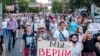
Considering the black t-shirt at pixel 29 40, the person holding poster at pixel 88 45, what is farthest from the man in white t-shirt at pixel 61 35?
the person holding poster at pixel 88 45

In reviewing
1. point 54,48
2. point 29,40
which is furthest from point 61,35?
→ point 54,48

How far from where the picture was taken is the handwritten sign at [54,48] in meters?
10.2

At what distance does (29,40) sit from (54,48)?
1.67 m

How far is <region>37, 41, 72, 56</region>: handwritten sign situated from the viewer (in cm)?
1024

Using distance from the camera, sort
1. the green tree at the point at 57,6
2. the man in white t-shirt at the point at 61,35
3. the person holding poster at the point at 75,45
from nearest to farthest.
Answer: the person holding poster at the point at 75,45 → the man in white t-shirt at the point at 61,35 → the green tree at the point at 57,6

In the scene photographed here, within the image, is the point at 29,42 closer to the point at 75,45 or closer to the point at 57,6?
the point at 75,45

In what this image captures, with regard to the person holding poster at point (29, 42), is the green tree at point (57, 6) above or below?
below

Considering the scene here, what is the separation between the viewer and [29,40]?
11.8 m

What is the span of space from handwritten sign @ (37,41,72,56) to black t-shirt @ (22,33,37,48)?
4.29 ft

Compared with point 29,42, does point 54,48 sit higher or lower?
higher

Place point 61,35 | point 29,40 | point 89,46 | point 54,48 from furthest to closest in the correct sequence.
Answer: point 29,40
point 61,35
point 89,46
point 54,48

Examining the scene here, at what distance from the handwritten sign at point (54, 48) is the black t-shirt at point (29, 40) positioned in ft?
4.29

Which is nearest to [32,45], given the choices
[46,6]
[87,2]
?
[87,2]

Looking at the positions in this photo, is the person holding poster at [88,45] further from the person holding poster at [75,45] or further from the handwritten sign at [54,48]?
the handwritten sign at [54,48]
